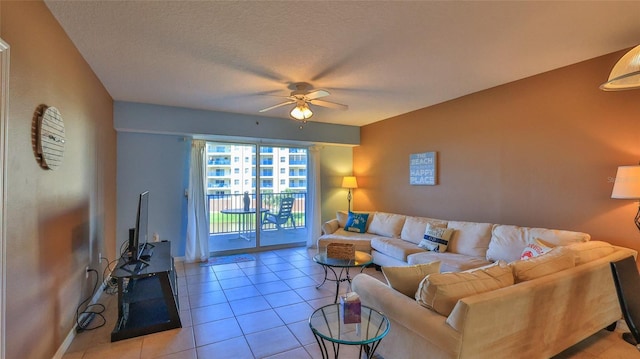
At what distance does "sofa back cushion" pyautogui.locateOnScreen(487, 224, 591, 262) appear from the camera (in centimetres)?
281

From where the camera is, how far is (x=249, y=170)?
Result: 221 inches

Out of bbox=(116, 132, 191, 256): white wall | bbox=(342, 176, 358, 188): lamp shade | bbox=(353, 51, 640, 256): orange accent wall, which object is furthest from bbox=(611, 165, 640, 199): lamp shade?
bbox=(116, 132, 191, 256): white wall

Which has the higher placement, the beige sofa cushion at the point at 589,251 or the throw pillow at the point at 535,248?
the beige sofa cushion at the point at 589,251

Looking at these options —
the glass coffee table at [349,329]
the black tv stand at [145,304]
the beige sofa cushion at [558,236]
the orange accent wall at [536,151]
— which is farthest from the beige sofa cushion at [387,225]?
the black tv stand at [145,304]

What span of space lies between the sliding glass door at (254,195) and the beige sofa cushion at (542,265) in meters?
4.47

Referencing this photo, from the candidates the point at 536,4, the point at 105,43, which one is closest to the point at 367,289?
the point at 536,4

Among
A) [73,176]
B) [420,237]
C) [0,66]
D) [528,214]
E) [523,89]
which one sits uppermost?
[523,89]

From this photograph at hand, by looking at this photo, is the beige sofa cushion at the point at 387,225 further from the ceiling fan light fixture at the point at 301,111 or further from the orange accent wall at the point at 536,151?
the ceiling fan light fixture at the point at 301,111

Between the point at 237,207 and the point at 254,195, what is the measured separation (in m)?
0.39

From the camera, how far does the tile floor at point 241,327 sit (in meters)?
2.30

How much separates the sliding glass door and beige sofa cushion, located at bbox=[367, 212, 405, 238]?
1.74 metres

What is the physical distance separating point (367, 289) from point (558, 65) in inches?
120

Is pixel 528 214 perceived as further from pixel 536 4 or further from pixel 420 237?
pixel 536 4

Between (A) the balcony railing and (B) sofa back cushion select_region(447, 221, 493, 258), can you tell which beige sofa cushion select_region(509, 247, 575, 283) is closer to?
(B) sofa back cushion select_region(447, 221, 493, 258)
